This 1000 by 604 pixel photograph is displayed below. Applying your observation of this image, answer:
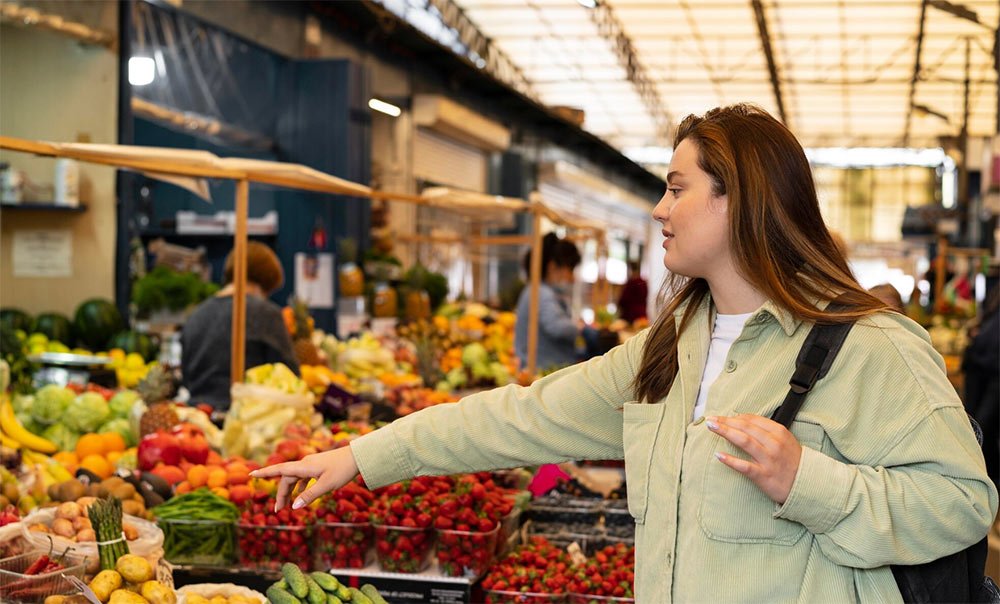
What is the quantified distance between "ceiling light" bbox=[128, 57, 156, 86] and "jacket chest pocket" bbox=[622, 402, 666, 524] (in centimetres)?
626

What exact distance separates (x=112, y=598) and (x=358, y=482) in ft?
3.18

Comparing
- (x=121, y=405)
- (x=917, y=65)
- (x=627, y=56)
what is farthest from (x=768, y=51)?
(x=121, y=405)

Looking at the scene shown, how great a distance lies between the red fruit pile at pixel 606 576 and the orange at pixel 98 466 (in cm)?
182

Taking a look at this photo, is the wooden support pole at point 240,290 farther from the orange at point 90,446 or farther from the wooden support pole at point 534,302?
the wooden support pole at point 534,302

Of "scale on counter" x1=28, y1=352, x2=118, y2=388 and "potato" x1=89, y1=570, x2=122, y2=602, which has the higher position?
"scale on counter" x1=28, y1=352, x2=118, y2=388

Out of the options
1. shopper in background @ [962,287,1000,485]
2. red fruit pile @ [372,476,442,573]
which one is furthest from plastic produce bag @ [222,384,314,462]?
shopper in background @ [962,287,1000,485]

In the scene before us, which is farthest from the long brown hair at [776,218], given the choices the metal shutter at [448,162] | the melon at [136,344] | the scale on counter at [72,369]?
the metal shutter at [448,162]

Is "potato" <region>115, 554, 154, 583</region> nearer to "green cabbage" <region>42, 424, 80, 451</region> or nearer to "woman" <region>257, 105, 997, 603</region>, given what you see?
"woman" <region>257, 105, 997, 603</region>

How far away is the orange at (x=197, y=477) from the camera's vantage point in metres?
3.68

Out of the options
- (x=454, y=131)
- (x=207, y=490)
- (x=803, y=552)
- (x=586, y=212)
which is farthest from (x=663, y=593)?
(x=586, y=212)

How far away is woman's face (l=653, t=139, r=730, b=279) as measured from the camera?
189 centimetres

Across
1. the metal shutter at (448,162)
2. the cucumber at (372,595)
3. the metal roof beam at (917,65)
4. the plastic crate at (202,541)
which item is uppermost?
the metal roof beam at (917,65)

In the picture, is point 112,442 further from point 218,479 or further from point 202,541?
point 202,541

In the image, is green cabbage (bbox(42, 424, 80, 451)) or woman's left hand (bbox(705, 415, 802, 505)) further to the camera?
green cabbage (bbox(42, 424, 80, 451))
